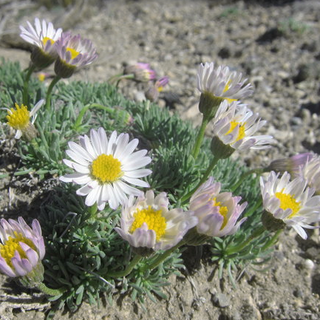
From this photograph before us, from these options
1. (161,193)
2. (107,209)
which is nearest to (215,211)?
(161,193)

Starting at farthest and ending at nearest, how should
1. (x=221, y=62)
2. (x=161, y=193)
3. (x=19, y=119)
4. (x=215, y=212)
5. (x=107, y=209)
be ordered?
(x=221, y=62), (x=107, y=209), (x=19, y=119), (x=161, y=193), (x=215, y=212)

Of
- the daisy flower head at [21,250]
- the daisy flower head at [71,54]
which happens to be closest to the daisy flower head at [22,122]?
the daisy flower head at [71,54]

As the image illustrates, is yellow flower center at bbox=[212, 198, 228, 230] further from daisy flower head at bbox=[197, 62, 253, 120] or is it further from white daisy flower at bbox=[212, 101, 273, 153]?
daisy flower head at bbox=[197, 62, 253, 120]

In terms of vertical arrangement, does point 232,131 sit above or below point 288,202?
above

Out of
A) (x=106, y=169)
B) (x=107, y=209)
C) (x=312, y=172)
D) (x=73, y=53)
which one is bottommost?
(x=107, y=209)

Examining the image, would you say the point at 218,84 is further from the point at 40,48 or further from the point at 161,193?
the point at 40,48

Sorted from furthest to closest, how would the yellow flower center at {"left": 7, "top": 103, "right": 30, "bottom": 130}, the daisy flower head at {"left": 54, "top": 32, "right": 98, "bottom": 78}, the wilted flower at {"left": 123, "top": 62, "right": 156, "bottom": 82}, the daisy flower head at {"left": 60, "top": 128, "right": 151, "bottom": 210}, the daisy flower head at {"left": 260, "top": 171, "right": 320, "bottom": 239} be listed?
the wilted flower at {"left": 123, "top": 62, "right": 156, "bottom": 82} < the daisy flower head at {"left": 54, "top": 32, "right": 98, "bottom": 78} < the yellow flower center at {"left": 7, "top": 103, "right": 30, "bottom": 130} < the daisy flower head at {"left": 260, "top": 171, "right": 320, "bottom": 239} < the daisy flower head at {"left": 60, "top": 128, "right": 151, "bottom": 210}

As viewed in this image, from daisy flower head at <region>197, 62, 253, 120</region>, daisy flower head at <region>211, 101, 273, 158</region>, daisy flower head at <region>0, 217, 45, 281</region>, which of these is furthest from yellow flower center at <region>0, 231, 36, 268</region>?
daisy flower head at <region>197, 62, 253, 120</region>
